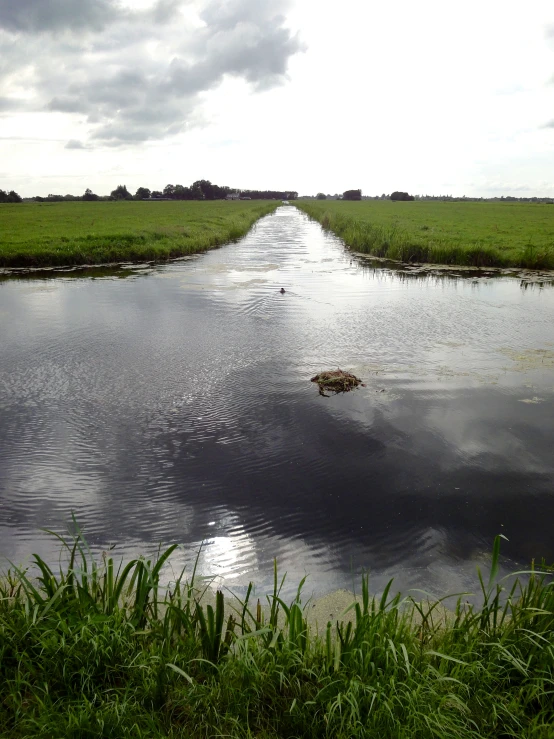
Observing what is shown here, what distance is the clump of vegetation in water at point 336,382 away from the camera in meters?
8.37

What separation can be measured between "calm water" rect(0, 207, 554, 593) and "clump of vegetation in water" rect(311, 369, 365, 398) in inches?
8.2

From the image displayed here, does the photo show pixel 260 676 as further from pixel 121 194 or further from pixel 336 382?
pixel 121 194

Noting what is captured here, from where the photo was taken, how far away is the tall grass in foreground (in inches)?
100

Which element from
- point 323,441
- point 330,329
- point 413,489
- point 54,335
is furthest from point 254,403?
point 54,335

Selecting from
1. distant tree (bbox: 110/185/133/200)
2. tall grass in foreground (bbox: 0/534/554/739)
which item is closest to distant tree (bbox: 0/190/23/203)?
distant tree (bbox: 110/185/133/200)

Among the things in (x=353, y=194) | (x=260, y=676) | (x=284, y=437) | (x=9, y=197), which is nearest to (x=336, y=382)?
(x=284, y=437)

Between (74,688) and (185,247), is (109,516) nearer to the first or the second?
(74,688)

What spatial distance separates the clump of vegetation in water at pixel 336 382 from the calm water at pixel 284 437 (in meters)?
0.21

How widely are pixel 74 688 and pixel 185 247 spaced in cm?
2480

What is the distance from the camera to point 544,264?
2130 cm

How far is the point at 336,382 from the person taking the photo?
8.44m

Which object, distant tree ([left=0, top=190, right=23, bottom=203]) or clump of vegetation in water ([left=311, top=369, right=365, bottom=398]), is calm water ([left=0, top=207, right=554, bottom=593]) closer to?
clump of vegetation in water ([left=311, top=369, right=365, bottom=398])

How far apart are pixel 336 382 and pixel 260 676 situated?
5956 mm

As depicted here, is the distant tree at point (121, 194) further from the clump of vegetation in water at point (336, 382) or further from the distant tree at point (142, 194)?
the clump of vegetation in water at point (336, 382)
